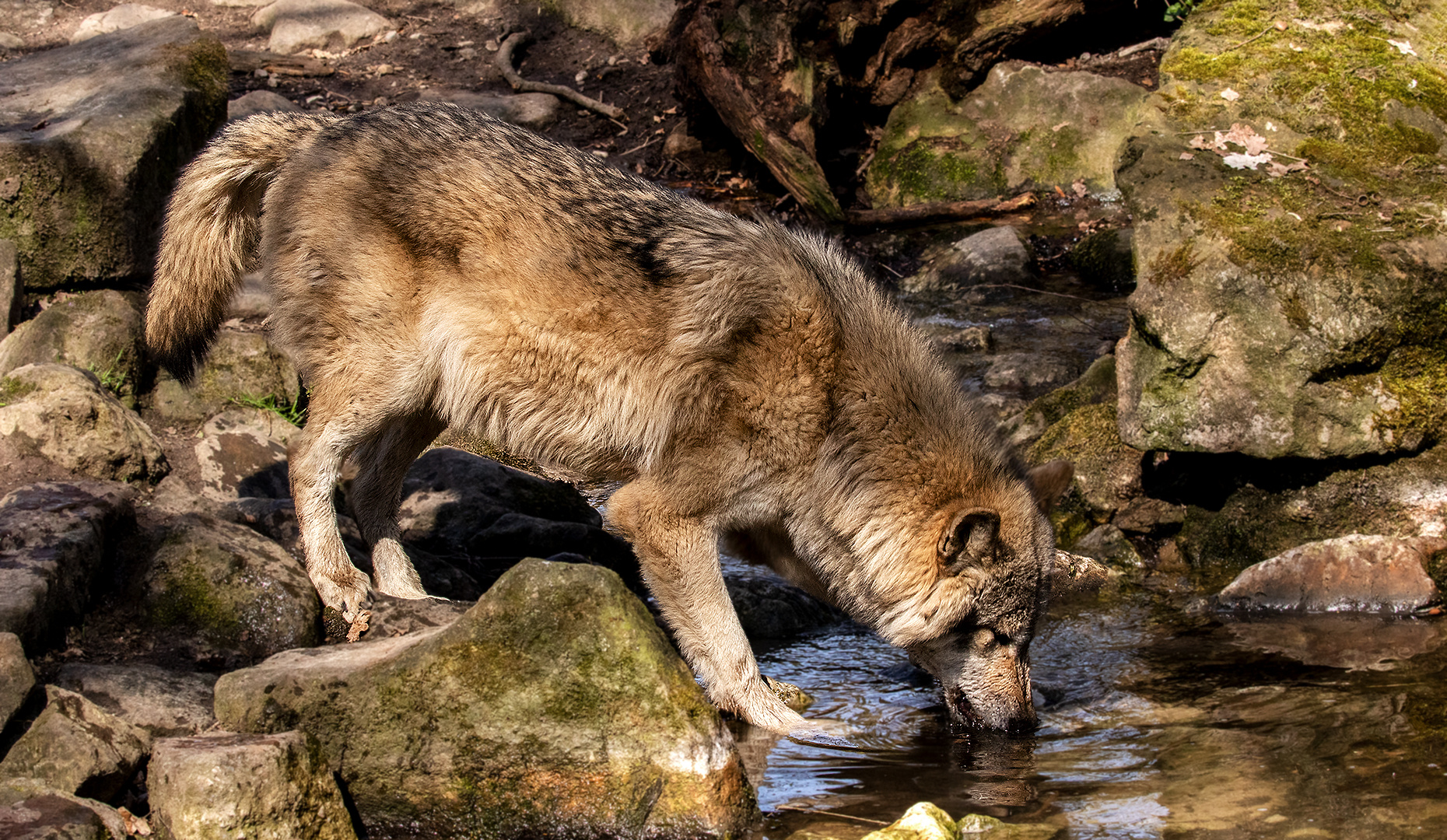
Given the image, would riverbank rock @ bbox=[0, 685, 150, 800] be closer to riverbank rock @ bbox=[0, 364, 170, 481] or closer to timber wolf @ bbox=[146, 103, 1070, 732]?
timber wolf @ bbox=[146, 103, 1070, 732]

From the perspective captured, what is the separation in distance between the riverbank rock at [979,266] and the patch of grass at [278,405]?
17.9 ft

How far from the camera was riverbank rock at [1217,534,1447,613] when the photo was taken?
5309 millimetres

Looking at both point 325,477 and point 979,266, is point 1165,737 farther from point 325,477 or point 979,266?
point 979,266

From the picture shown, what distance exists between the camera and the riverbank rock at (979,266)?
10031 mm

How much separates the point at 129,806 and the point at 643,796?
5.09 ft

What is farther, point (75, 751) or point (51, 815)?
point (75, 751)

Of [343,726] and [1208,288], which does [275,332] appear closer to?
[343,726]

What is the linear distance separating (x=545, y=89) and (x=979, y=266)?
250 inches

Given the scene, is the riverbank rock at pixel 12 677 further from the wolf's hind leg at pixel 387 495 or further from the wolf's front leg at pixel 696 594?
the wolf's front leg at pixel 696 594

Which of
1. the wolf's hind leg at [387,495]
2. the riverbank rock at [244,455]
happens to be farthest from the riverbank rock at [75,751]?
the riverbank rock at [244,455]

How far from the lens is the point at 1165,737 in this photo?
13.5 ft

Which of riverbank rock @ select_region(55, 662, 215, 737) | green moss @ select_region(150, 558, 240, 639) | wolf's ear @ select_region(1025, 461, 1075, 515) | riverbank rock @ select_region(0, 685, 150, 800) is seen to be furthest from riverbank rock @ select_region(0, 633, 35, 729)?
wolf's ear @ select_region(1025, 461, 1075, 515)

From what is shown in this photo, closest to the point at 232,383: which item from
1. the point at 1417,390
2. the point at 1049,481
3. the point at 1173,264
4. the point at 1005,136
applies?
the point at 1049,481

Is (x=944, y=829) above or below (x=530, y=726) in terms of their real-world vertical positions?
below
